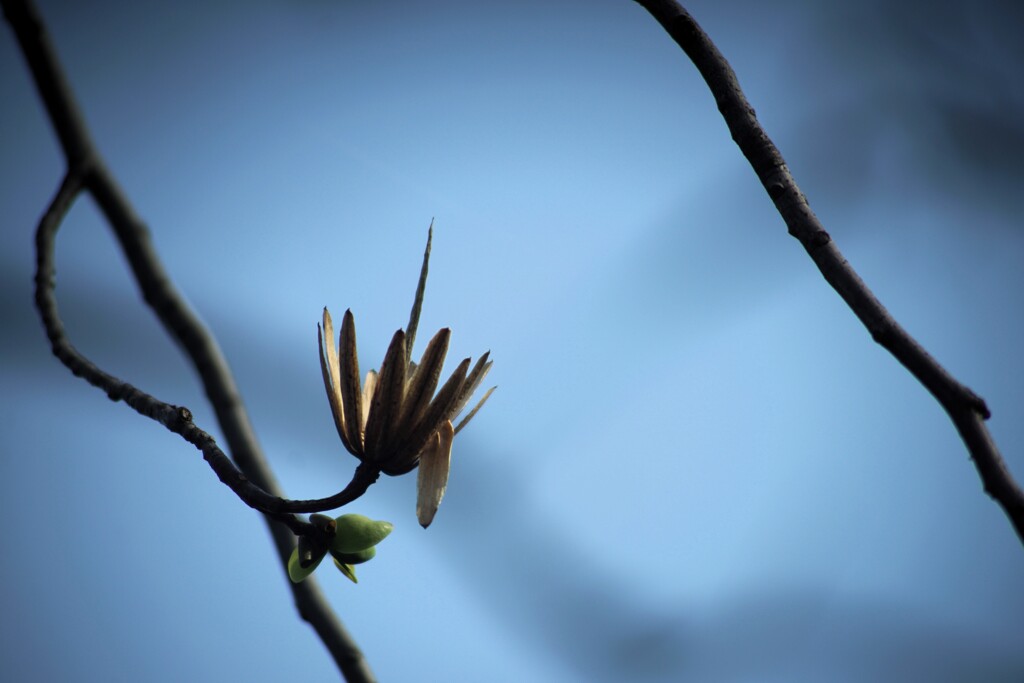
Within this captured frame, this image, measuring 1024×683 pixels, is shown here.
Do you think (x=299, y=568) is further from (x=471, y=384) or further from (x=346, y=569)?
(x=471, y=384)

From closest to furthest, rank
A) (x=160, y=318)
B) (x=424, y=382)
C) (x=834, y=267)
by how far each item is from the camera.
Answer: (x=834, y=267)
(x=424, y=382)
(x=160, y=318)

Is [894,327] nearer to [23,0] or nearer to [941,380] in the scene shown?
[941,380]

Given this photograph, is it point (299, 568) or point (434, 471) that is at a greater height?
point (434, 471)

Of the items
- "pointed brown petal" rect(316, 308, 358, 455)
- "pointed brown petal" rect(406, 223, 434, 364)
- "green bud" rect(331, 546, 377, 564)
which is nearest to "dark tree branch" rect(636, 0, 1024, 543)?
"pointed brown petal" rect(406, 223, 434, 364)

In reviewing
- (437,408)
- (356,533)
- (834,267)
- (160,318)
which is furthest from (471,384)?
Answer: (160,318)

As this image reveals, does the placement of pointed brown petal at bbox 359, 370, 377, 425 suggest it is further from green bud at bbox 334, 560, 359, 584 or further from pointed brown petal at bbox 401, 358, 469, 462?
green bud at bbox 334, 560, 359, 584

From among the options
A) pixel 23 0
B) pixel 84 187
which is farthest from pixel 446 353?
pixel 23 0

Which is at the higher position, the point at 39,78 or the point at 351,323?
the point at 39,78
